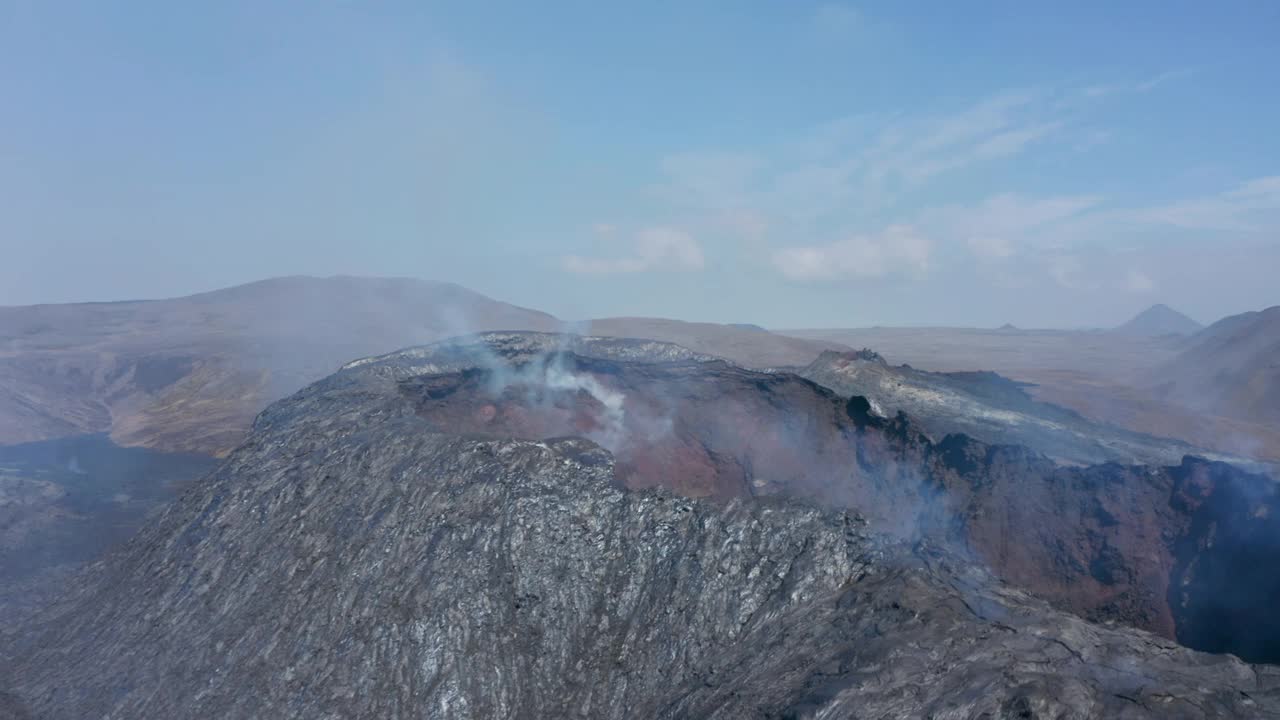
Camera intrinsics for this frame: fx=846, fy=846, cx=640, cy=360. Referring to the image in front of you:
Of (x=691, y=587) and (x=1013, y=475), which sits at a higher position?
(x=1013, y=475)

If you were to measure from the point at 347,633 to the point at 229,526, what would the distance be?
3.96 m

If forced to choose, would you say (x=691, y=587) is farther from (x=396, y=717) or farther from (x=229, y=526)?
(x=229, y=526)

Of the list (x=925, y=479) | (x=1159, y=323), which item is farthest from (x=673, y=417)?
(x=1159, y=323)

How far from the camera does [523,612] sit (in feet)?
43.5

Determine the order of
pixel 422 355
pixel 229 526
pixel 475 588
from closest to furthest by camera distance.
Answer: pixel 475 588
pixel 229 526
pixel 422 355

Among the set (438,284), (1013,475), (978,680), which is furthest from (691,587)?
(438,284)

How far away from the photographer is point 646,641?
42.0 feet

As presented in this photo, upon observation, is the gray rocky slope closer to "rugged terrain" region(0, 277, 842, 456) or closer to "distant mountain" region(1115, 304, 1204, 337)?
"rugged terrain" region(0, 277, 842, 456)

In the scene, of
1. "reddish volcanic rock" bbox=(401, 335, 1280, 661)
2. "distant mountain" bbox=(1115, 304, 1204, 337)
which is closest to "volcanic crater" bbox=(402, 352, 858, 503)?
"reddish volcanic rock" bbox=(401, 335, 1280, 661)

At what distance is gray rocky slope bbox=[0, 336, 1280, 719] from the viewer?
34.2 ft

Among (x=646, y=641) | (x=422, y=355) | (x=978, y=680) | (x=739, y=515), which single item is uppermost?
(x=422, y=355)

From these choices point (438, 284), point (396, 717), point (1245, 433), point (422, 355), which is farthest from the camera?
point (438, 284)

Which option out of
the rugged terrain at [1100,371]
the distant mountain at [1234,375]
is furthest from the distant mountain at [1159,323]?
the distant mountain at [1234,375]

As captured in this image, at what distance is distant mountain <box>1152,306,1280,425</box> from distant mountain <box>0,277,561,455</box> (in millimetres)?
50883
